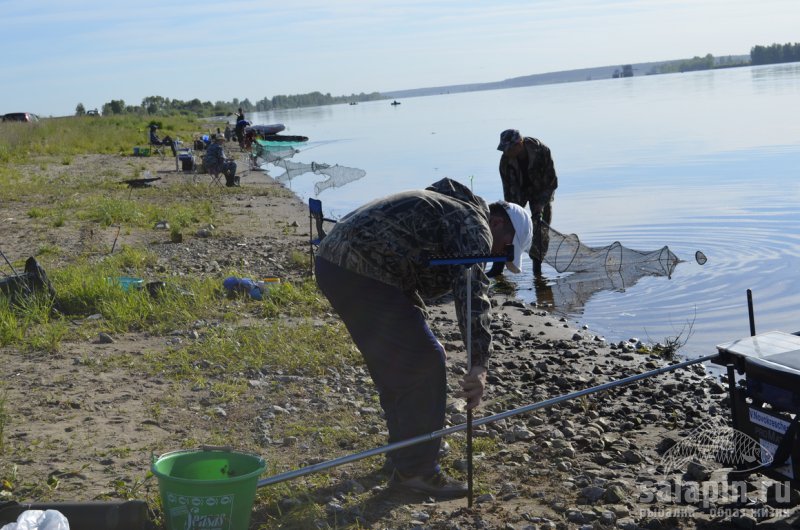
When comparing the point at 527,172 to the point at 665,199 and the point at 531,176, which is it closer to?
the point at 531,176

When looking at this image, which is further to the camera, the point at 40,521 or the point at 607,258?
the point at 607,258

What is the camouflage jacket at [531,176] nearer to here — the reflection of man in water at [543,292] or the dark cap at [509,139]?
the dark cap at [509,139]

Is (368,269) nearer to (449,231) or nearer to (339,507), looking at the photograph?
(449,231)

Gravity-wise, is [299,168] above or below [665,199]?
above

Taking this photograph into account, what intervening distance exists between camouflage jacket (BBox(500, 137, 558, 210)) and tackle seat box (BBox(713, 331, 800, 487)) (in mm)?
6275

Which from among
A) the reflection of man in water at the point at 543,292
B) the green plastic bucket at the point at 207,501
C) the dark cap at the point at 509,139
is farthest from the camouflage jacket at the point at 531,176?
the green plastic bucket at the point at 207,501

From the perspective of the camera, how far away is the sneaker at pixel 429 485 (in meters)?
4.68

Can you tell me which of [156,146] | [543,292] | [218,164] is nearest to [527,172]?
[543,292]

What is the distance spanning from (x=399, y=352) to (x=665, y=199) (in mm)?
15367

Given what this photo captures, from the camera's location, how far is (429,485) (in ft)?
15.4

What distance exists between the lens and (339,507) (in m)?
4.48

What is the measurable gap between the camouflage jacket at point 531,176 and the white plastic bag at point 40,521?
760 centimetres

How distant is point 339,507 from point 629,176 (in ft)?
64.9

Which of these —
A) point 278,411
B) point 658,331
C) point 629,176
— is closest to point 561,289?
Result: point 658,331
